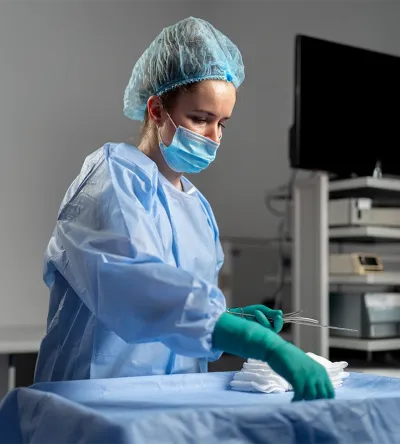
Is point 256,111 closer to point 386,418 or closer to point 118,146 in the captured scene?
point 118,146

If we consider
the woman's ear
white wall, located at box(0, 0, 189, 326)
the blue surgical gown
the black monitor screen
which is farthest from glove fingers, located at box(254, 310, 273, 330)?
white wall, located at box(0, 0, 189, 326)

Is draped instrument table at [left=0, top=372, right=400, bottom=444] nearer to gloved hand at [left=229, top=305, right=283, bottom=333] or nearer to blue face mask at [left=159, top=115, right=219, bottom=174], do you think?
gloved hand at [left=229, top=305, right=283, bottom=333]

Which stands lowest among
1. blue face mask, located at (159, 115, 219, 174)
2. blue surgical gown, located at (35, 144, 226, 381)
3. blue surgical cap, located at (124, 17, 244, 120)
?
blue surgical gown, located at (35, 144, 226, 381)

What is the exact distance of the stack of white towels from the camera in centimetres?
124

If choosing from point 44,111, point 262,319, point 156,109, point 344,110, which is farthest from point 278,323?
point 44,111

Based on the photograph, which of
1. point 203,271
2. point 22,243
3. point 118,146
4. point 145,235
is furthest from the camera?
point 22,243

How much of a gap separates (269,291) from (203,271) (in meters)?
2.15

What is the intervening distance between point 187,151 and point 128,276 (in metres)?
0.39

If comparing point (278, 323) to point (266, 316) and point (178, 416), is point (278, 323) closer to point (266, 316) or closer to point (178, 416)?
point (266, 316)

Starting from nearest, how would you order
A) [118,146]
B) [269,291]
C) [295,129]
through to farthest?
[118,146] < [295,129] < [269,291]

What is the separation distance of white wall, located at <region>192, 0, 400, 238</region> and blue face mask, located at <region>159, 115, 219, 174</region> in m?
2.16

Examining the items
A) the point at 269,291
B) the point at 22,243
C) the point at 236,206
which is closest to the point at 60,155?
the point at 22,243

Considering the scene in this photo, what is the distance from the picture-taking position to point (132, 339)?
1104 mm

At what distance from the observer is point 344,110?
297 cm
